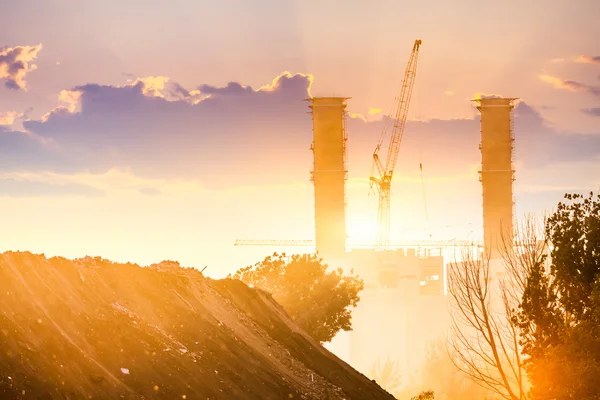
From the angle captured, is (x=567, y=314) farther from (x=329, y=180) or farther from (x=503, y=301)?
(x=329, y=180)

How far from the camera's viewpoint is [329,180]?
99438mm

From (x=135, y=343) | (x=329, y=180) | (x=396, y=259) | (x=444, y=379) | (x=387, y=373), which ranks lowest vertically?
(x=387, y=373)

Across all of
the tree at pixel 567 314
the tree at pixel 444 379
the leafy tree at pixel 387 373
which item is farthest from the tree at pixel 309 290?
the leafy tree at pixel 387 373

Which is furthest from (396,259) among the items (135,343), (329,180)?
(135,343)

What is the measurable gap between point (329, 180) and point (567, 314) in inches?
2641

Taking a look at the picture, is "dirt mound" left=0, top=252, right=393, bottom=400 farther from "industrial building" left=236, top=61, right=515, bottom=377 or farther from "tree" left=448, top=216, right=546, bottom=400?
"industrial building" left=236, top=61, right=515, bottom=377

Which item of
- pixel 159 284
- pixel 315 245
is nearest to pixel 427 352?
pixel 315 245

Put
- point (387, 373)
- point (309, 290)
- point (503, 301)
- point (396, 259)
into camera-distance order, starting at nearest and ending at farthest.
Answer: point (503, 301)
point (309, 290)
point (387, 373)
point (396, 259)

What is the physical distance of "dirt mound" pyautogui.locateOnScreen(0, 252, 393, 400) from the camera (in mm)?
23219

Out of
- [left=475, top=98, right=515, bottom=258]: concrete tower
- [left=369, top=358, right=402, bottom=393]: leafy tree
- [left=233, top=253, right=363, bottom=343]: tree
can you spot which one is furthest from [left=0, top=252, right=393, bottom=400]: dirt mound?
[left=475, top=98, right=515, bottom=258]: concrete tower

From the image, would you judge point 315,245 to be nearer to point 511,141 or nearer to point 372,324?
point 372,324

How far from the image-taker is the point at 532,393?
102ft

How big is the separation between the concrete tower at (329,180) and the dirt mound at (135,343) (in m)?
56.7

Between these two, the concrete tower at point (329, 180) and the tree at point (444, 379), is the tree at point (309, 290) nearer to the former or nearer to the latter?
the tree at point (444, 379)
